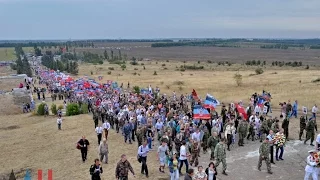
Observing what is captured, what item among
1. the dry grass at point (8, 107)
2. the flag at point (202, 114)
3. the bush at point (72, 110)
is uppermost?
the flag at point (202, 114)

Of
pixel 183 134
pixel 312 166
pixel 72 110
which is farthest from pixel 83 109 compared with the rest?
pixel 312 166

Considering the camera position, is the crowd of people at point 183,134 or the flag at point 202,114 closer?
the crowd of people at point 183,134

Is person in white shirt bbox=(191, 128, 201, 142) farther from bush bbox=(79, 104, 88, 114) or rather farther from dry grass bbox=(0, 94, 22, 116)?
dry grass bbox=(0, 94, 22, 116)

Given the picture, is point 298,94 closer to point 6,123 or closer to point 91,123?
point 91,123

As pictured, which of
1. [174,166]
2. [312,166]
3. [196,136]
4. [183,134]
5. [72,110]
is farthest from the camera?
[72,110]

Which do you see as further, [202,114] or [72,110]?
[72,110]

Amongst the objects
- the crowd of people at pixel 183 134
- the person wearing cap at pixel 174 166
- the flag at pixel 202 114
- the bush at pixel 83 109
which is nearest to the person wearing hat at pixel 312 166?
the crowd of people at pixel 183 134

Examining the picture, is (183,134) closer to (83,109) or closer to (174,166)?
(174,166)

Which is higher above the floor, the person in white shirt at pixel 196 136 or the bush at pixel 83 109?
the person in white shirt at pixel 196 136

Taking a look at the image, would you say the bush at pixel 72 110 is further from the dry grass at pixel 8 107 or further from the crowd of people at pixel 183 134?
the dry grass at pixel 8 107

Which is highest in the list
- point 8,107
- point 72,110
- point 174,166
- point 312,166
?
point 312,166

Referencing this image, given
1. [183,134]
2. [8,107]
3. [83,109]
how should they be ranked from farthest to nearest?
[8,107] < [83,109] < [183,134]

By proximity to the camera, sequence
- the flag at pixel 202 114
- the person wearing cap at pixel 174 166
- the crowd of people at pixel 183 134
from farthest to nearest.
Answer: the flag at pixel 202 114 < the crowd of people at pixel 183 134 < the person wearing cap at pixel 174 166

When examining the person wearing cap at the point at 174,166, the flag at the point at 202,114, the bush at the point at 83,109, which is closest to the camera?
the person wearing cap at the point at 174,166
